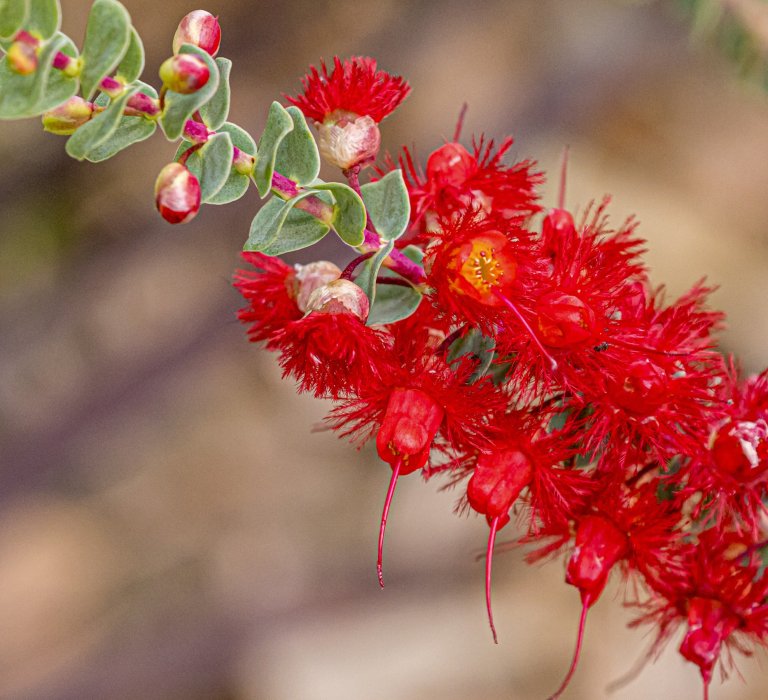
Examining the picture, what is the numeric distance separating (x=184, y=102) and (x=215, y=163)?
0.04 m

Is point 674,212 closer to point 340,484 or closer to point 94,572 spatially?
point 340,484

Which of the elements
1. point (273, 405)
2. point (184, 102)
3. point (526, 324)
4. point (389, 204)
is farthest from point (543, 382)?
point (273, 405)

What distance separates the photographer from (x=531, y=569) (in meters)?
2.04

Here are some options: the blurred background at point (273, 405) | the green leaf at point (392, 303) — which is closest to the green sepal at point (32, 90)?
the green leaf at point (392, 303)

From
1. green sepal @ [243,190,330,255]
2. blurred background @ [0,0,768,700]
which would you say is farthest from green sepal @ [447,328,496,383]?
blurred background @ [0,0,768,700]

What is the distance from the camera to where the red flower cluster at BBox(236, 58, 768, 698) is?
0.50 metres

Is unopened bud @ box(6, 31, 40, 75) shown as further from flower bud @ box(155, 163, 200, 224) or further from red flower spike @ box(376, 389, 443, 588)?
red flower spike @ box(376, 389, 443, 588)

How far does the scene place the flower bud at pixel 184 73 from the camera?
420 mm

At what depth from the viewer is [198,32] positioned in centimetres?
48

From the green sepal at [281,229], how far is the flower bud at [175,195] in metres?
0.06

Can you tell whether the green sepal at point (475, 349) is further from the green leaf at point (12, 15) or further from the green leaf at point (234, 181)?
the green leaf at point (12, 15)

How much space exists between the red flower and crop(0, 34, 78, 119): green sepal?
0.49 feet

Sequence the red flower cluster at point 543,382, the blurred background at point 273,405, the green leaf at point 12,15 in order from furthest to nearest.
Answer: the blurred background at point 273,405, the red flower cluster at point 543,382, the green leaf at point 12,15

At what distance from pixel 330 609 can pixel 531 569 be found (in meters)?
0.49
